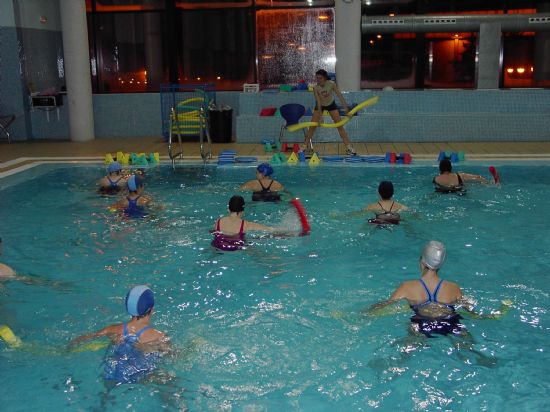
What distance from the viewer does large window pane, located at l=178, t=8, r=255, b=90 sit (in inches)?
719

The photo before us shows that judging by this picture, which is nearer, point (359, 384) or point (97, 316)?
point (359, 384)

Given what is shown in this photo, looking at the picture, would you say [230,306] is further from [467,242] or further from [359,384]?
[467,242]

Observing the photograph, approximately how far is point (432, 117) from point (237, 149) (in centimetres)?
436

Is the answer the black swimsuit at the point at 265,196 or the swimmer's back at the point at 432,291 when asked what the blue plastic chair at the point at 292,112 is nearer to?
the black swimsuit at the point at 265,196

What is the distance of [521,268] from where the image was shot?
7.03 m

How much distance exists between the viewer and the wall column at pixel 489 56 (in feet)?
52.5

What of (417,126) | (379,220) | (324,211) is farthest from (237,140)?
(379,220)

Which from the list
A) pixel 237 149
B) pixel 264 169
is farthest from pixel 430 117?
pixel 264 169

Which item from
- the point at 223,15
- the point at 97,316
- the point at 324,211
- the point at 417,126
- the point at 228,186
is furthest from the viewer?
the point at 223,15

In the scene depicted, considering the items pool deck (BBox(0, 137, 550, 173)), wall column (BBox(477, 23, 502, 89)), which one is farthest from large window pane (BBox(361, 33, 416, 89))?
pool deck (BBox(0, 137, 550, 173))

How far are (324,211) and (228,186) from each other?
225 centimetres

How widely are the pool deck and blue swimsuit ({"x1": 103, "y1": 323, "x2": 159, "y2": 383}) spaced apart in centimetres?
862

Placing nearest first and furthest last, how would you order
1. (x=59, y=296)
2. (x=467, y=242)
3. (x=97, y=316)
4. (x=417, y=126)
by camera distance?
(x=97, y=316) → (x=59, y=296) → (x=467, y=242) → (x=417, y=126)

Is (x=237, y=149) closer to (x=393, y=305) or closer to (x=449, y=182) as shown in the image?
(x=449, y=182)
